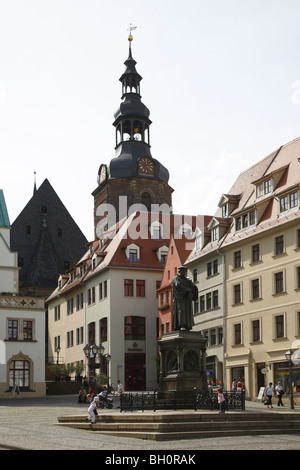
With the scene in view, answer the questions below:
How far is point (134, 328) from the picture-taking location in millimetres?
62156

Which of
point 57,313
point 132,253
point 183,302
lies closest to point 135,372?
point 132,253

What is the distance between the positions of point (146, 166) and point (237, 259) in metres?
37.5

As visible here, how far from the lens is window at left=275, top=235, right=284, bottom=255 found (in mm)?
42656

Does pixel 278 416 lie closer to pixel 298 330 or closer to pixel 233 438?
pixel 233 438

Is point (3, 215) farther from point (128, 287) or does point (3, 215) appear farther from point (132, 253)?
point (128, 287)

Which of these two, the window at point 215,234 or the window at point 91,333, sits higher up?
the window at point 215,234

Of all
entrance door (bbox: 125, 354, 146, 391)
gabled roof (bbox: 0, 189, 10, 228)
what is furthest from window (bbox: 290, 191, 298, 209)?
gabled roof (bbox: 0, 189, 10, 228)

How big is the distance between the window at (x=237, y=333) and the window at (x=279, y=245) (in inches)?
232

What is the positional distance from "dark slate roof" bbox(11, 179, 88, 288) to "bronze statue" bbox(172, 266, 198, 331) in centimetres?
5818

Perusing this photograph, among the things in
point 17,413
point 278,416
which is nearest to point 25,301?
point 17,413

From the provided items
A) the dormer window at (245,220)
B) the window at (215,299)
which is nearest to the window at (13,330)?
the window at (215,299)

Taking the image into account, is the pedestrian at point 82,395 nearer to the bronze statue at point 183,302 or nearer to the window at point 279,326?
the window at point 279,326

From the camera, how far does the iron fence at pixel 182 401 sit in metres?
24.5

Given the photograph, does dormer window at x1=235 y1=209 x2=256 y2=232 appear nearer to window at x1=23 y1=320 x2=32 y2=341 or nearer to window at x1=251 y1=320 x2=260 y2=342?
window at x1=251 y1=320 x2=260 y2=342
